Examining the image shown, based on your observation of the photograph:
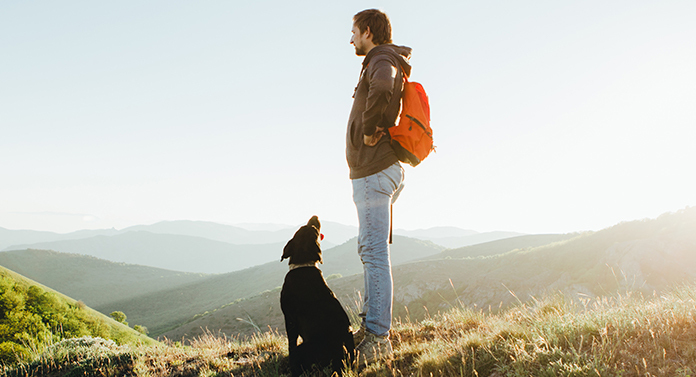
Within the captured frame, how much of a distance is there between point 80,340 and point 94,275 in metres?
110

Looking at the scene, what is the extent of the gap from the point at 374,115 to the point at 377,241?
97cm

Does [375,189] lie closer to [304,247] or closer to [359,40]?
[304,247]

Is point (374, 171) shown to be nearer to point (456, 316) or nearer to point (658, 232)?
point (456, 316)

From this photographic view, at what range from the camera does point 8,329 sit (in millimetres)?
5188

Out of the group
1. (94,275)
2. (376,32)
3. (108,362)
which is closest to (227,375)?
(108,362)

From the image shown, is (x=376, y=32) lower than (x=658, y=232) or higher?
higher

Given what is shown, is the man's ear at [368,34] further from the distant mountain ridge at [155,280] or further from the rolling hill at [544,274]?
the distant mountain ridge at [155,280]

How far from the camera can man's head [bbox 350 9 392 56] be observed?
274cm

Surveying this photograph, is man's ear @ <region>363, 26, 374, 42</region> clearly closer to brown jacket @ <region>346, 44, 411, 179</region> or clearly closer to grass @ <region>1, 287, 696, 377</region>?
brown jacket @ <region>346, 44, 411, 179</region>

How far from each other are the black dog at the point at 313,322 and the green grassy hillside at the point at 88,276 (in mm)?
90344

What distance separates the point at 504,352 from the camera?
207cm

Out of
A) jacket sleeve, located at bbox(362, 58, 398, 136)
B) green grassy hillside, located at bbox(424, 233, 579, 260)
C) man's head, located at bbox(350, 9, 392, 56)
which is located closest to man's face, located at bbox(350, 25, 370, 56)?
man's head, located at bbox(350, 9, 392, 56)

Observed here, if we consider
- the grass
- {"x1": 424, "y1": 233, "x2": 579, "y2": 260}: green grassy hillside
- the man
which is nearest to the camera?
the grass

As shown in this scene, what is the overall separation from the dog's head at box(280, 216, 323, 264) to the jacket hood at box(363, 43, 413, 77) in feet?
4.92
